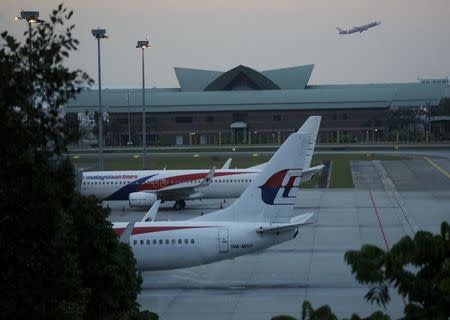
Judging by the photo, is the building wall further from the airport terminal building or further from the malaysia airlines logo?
the malaysia airlines logo

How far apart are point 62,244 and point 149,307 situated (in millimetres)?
12099

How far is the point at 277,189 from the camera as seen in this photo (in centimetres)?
2855

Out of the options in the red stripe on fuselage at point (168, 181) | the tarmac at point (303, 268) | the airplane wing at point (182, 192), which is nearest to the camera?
the tarmac at point (303, 268)

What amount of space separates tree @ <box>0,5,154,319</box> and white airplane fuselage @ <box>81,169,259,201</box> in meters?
36.6

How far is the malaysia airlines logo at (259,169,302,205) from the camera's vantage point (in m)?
28.5

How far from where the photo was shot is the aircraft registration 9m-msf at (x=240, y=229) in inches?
1104

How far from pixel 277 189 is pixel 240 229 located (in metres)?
1.66

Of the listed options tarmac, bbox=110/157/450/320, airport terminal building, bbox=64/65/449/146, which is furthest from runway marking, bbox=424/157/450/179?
airport terminal building, bbox=64/65/449/146

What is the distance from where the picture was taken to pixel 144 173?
54688 mm

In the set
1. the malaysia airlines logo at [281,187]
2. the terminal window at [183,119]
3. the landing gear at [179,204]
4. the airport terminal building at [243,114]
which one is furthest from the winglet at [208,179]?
the terminal window at [183,119]

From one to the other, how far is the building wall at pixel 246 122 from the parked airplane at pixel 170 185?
95.2m

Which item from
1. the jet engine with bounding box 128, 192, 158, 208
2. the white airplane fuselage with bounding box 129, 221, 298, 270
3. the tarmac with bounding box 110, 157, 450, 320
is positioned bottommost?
the tarmac with bounding box 110, 157, 450, 320

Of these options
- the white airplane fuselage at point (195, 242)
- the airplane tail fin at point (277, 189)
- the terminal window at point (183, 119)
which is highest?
the terminal window at point (183, 119)

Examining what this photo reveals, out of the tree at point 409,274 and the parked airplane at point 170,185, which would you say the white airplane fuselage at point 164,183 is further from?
the tree at point 409,274
